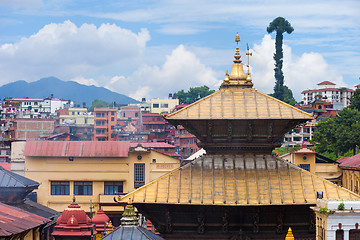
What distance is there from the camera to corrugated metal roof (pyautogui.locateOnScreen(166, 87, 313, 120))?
21.2 m

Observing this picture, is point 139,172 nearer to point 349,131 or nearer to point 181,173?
point 349,131

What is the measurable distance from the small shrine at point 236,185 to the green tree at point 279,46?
319ft

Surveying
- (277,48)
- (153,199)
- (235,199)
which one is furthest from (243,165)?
(277,48)

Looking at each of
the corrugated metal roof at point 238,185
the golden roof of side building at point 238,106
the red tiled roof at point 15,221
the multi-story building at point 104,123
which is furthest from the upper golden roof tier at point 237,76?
the multi-story building at point 104,123

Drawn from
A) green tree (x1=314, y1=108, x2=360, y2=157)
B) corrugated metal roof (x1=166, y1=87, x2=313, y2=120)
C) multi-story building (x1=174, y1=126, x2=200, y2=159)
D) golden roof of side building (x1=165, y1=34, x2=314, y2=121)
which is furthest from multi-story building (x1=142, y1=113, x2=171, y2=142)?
corrugated metal roof (x1=166, y1=87, x2=313, y2=120)

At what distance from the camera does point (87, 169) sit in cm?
6838

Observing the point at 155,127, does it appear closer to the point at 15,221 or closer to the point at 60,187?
the point at 60,187

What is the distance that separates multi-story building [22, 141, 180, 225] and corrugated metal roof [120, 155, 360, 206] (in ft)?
149

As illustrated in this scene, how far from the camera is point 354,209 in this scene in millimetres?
19344

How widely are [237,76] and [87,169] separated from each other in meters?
47.1

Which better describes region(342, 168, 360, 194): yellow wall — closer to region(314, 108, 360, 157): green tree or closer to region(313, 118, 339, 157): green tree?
region(314, 108, 360, 157): green tree

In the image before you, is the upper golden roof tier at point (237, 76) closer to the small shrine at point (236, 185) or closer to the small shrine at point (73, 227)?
the small shrine at point (236, 185)

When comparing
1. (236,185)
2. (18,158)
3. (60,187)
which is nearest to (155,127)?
(18,158)

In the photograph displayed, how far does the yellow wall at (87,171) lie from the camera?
6719 cm
